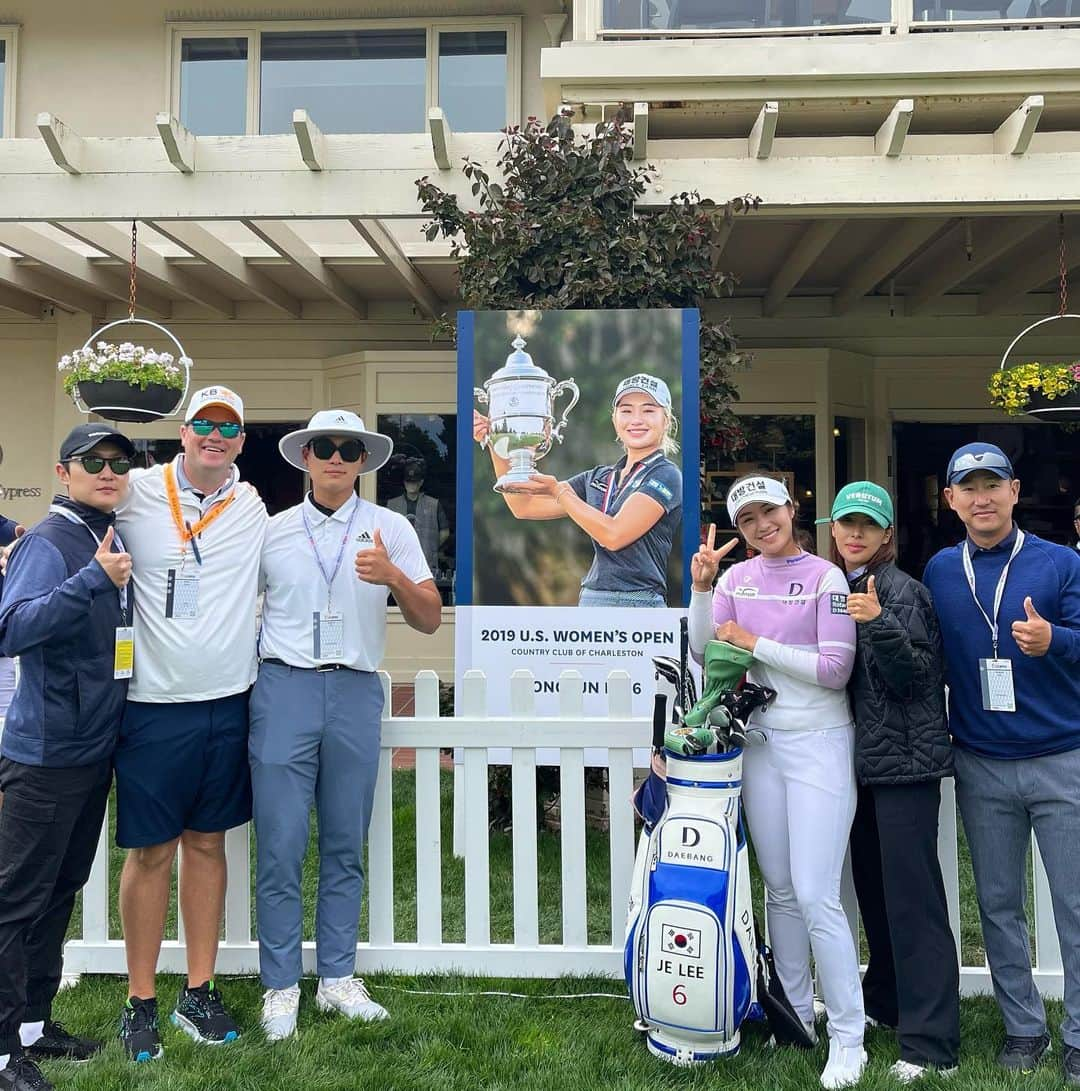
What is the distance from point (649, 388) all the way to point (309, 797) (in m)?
2.50

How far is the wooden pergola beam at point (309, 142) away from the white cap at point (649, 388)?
239 cm

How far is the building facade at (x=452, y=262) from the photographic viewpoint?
5895 millimetres

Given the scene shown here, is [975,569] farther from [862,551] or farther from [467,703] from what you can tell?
[467,703]

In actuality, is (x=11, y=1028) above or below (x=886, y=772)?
below

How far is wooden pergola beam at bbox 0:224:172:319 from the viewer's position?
6902mm

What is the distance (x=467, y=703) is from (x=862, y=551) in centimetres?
154

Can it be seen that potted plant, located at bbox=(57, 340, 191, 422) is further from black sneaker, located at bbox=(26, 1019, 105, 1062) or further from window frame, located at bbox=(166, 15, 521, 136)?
black sneaker, located at bbox=(26, 1019, 105, 1062)

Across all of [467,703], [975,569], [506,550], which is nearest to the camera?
[975,569]

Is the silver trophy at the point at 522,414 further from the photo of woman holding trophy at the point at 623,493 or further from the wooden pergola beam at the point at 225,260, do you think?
the wooden pergola beam at the point at 225,260

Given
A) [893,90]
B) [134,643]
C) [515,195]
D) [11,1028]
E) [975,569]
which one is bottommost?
[11,1028]

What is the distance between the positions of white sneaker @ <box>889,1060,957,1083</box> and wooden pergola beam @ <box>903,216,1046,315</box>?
5.97 metres

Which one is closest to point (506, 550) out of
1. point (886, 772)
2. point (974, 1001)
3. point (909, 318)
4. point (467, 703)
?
point (467, 703)

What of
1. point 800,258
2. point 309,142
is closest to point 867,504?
point 309,142

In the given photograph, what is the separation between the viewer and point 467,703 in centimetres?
343
